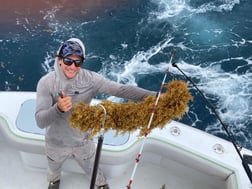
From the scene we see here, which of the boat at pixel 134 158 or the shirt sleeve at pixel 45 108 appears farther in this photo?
the boat at pixel 134 158

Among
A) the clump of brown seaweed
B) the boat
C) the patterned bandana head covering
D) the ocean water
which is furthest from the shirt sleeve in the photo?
the ocean water

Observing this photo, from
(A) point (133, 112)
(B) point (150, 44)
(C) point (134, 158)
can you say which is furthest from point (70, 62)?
(B) point (150, 44)

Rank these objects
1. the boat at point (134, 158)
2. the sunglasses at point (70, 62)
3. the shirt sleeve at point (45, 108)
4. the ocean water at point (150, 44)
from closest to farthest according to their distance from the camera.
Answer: the shirt sleeve at point (45, 108) → the sunglasses at point (70, 62) → the boat at point (134, 158) → the ocean water at point (150, 44)

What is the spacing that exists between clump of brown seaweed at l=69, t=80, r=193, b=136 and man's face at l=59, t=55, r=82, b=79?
0.73ft

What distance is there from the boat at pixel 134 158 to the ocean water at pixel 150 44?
2827 millimetres

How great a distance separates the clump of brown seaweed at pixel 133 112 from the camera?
74.9 inches

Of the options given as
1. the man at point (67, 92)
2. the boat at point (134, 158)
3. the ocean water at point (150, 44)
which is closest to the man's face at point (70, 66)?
the man at point (67, 92)

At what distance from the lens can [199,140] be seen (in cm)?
314

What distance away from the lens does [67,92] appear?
2133mm

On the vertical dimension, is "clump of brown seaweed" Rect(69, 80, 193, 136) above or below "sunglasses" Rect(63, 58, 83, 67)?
below

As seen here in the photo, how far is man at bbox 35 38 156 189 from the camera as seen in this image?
1.95 metres

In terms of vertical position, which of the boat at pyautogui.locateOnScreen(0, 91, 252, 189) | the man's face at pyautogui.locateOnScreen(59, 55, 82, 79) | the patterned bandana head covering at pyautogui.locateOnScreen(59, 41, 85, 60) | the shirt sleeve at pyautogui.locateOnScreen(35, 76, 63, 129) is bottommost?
the boat at pyautogui.locateOnScreen(0, 91, 252, 189)

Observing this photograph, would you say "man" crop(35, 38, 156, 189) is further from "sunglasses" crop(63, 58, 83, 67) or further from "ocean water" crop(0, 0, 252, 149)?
"ocean water" crop(0, 0, 252, 149)

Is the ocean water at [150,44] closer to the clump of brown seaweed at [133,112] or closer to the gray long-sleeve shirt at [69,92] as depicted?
the gray long-sleeve shirt at [69,92]
